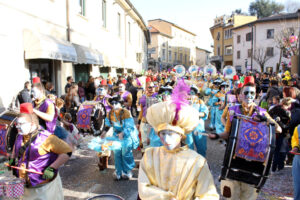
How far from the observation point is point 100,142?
199 inches

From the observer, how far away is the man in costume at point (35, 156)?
9.64 feet

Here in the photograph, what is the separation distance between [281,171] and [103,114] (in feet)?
12.3

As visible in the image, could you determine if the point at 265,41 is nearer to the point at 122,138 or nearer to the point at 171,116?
the point at 122,138

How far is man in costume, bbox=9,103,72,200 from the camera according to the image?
2938 mm

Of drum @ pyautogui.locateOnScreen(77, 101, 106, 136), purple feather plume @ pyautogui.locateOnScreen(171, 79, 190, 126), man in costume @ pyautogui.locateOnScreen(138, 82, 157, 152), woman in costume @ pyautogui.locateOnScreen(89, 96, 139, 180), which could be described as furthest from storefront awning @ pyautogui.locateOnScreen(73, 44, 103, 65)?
purple feather plume @ pyautogui.locateOnScreen(171, 79, 190, 126)

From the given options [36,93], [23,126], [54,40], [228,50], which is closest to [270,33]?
[228,50]

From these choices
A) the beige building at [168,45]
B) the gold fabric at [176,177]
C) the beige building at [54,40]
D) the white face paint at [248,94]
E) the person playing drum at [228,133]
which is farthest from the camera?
the beige building at [168,45]

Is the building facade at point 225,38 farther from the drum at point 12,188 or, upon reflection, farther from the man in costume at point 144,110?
the drum at point 12,188

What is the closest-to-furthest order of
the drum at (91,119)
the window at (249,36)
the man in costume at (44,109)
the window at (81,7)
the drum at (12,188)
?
the drum at (12,188), the man in costume at (44,109), the drum at (91,119), the window at (81,7), the window at (249,36)

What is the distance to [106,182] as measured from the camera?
16.8 feet

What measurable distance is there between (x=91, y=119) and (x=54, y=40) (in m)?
6.77

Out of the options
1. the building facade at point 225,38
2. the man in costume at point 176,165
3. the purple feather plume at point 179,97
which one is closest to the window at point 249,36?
the building facade at point 225,38

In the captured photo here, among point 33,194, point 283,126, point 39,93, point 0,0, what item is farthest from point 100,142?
point 0,0

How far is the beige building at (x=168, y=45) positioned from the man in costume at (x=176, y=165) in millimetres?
44960
